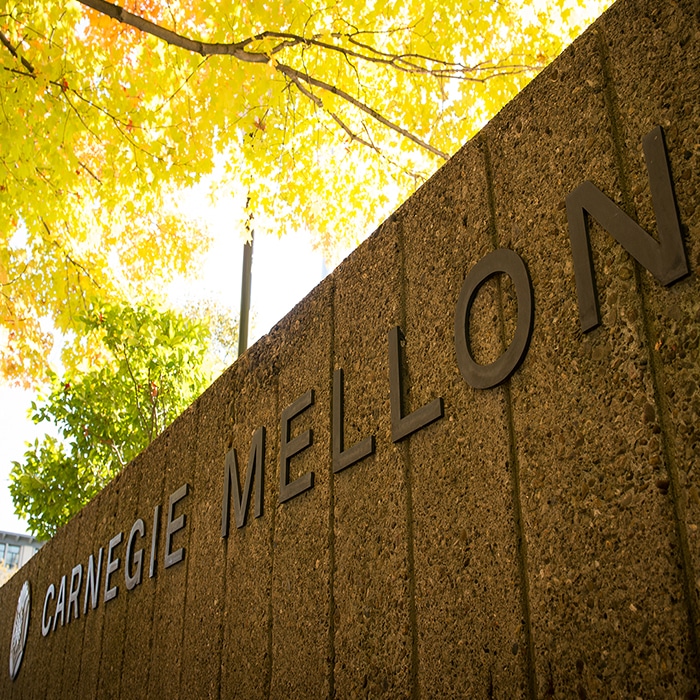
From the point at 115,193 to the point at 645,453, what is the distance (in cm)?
643

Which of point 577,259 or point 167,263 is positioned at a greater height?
point 167,263

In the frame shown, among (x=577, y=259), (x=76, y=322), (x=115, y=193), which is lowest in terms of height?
(x=577, y=259)

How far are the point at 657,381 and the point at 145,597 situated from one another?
3.11m

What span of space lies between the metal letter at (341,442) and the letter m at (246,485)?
0.56 meters

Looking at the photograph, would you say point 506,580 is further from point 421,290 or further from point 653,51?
point 653,51

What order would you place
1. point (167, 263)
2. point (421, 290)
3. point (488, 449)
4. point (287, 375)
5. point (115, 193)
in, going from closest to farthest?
point (488, 449) → point (421, 290) → point (287, 375) → point (115, 193) → point (167, 263)

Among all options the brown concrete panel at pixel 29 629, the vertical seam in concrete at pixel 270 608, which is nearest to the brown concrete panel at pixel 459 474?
the vertical seam in concrete at pixel 270 608

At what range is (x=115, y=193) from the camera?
23.0 ft

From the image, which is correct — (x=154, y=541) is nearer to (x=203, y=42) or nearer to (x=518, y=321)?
(x=518, y=321)

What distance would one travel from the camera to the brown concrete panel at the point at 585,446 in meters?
1.29

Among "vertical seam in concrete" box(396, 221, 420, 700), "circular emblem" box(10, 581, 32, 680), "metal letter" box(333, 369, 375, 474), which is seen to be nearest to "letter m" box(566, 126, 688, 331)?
"vertical seam in concrete" box(396, 221, 420, 700)

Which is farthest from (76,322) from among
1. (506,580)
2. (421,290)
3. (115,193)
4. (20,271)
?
(506,580)

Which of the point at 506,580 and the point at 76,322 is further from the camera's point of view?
the point at 76,322

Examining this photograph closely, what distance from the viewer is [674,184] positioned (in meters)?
1.40
